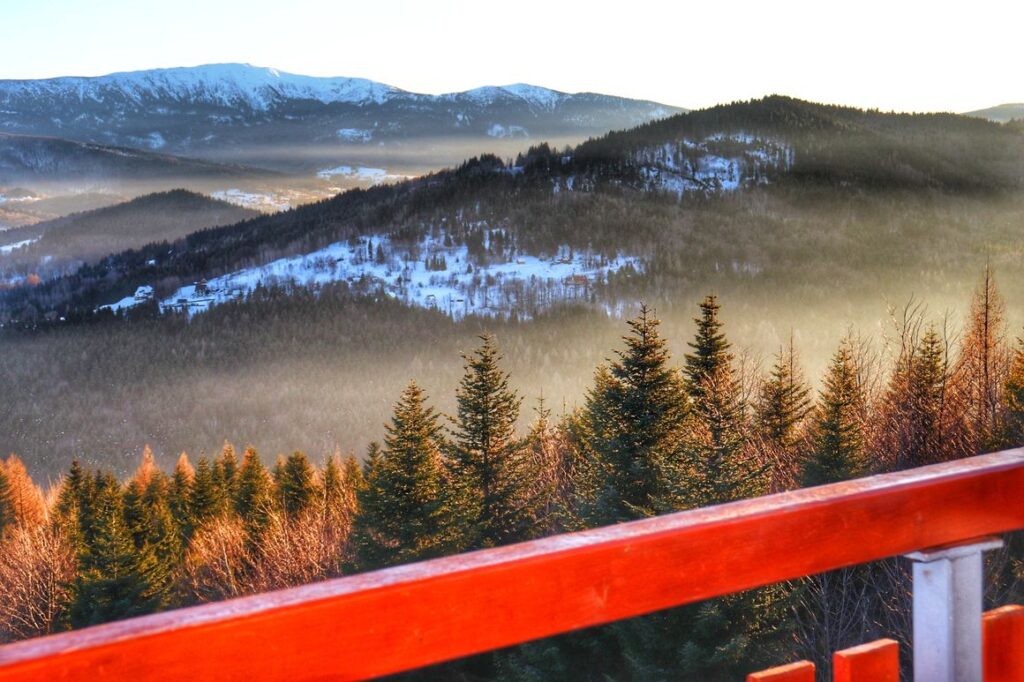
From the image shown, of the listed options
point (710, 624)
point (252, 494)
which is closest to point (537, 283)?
point (252, 494)

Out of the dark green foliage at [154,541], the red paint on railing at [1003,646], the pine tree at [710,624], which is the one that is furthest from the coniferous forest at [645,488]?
the red paint on railing at [1003,646]

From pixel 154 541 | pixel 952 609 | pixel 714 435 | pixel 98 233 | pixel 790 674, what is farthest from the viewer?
pixel 98 233

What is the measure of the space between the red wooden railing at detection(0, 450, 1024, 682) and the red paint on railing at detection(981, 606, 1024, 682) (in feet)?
0.06

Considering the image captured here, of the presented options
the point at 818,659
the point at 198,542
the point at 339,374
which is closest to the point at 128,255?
the point at 339,374

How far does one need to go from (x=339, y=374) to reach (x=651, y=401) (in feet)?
357

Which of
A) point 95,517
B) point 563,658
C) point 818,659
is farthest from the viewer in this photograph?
point 95,517

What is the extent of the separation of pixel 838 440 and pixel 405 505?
872cm

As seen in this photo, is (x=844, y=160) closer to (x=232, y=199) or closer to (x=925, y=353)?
(x=232, y=199)

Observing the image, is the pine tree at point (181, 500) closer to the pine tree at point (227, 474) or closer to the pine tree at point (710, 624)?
the pine tree at point (227, 474)

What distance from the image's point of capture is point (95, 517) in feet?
85.5

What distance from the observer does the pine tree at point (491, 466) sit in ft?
60.9

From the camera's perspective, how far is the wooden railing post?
1.30 m

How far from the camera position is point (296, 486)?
110 ft

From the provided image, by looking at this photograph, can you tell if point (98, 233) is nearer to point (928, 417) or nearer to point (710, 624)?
point (928, 417)
